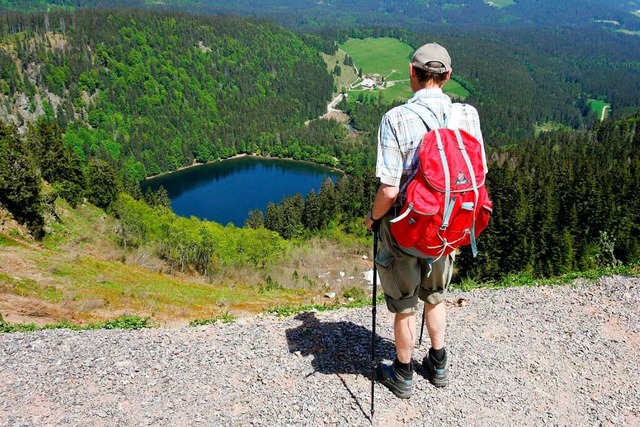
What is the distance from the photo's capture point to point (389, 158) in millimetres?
4965

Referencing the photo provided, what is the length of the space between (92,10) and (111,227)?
177 m

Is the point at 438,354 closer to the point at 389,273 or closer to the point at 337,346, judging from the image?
the point at 389,273

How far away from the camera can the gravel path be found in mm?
6234

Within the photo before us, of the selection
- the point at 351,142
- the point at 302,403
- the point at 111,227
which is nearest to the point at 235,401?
the point at 302,403

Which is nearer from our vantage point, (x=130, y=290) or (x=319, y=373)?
(x=319, y=373)

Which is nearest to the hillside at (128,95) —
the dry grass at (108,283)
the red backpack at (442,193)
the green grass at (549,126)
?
the green grass at (549,126)

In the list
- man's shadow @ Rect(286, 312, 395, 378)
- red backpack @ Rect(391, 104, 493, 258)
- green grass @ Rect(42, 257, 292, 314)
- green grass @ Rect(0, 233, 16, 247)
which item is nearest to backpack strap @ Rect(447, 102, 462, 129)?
red backpack @ Rect(391, 104, 493, 258)

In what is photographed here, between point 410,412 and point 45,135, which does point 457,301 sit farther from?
point 45,135

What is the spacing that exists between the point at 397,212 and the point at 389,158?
0.61 metres

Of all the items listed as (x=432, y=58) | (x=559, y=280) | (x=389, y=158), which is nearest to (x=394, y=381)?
(x=389, y=158)

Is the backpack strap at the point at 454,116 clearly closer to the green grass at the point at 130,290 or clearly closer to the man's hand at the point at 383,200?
the man's hand at the point at 383,200

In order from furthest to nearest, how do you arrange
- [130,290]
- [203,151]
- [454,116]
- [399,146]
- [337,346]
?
[203,151], [130,290], [337,346], [454,116], [399,146]

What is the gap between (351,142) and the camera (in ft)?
554

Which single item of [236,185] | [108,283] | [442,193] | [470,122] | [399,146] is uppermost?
[470,122]
